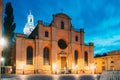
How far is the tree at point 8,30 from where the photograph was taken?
39.5 m

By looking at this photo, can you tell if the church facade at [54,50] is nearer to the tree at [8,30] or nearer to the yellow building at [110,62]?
the tree at [8,30]

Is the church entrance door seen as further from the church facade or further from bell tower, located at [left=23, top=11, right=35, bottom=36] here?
bell tower, located at [left=23, top=11, right=35, bottom=36]

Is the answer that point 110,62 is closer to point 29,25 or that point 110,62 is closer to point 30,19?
point 29,25

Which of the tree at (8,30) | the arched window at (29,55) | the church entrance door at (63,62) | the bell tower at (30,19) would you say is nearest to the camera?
the tree at (8,30)

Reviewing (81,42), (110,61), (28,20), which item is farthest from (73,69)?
(28,20)

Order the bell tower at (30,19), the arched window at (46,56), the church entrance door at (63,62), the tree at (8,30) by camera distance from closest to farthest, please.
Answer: the tree at (8,30) → the arched window at (46,56) → the church entrance door at (63,62) → the bell tower at (30,19)

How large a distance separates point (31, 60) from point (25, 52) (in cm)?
218

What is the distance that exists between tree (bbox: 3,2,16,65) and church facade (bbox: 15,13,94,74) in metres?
1.51

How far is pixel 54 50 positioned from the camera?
4506 centimetres

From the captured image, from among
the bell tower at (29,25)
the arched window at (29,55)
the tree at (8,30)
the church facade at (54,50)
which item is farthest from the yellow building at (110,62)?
the bell tower at (29,25)

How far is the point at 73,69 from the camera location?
47.5 metres

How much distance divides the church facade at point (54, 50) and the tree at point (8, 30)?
59.5 inches

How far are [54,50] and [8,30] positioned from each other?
1071 centimetres

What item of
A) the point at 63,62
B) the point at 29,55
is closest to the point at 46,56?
the point at 29,55
